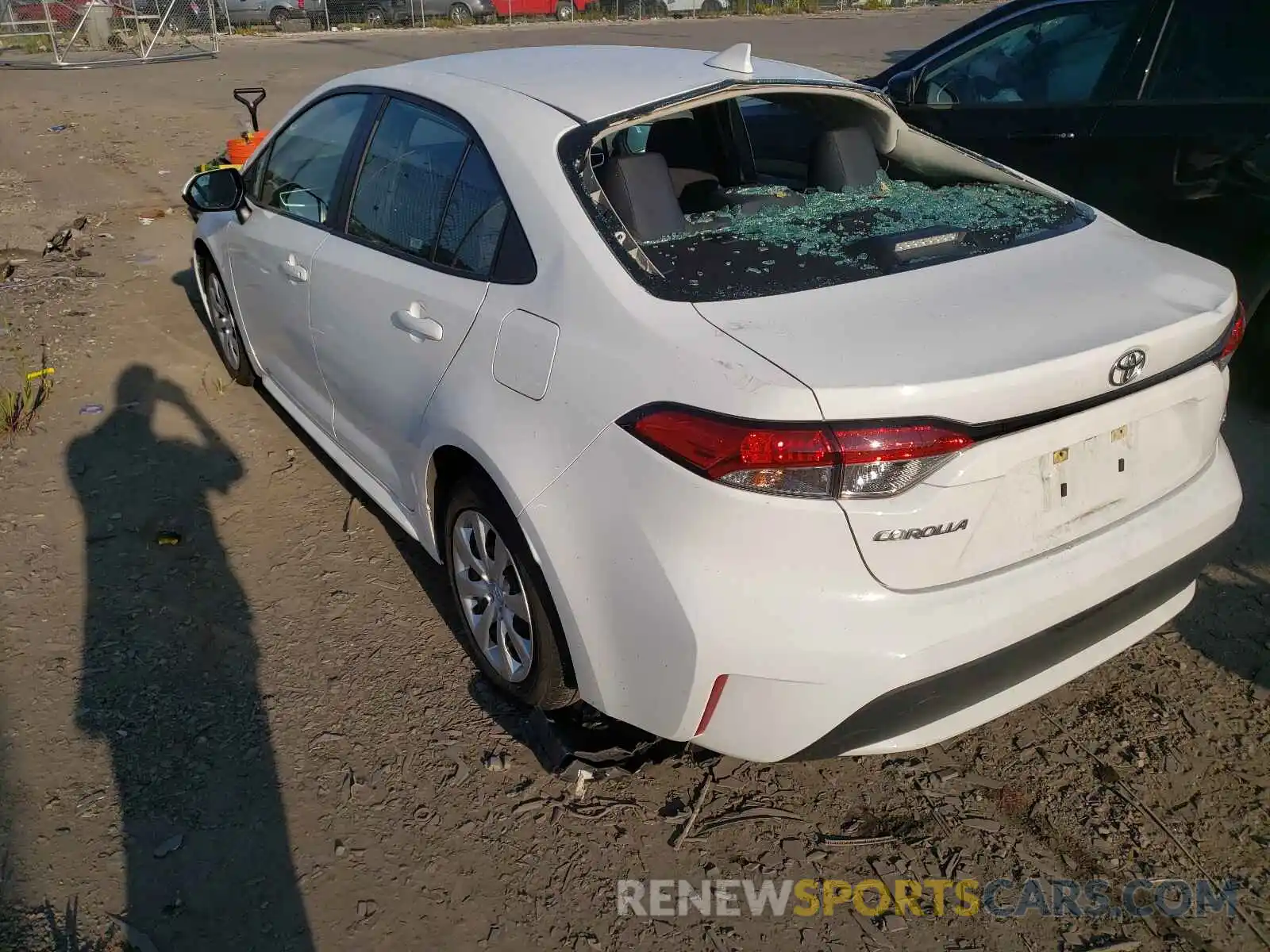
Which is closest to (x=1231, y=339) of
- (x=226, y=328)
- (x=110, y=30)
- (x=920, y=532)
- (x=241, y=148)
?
(x=920, y=532)

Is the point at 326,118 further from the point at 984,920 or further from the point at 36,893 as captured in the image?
the point at 984,920

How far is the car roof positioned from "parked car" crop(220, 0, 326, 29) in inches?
1082

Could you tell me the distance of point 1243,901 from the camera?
92.1 inches

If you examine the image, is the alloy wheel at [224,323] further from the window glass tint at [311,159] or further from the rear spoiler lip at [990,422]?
the rear spoiler lip at [990,422]

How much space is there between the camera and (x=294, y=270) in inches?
146

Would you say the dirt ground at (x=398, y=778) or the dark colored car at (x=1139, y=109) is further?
the dark colored car at (x=1139, y=109)

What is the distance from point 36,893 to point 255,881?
1.65 feet

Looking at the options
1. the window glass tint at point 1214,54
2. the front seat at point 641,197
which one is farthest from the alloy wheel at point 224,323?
the window glass tint at point 1214,54

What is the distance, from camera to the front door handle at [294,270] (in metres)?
3.63

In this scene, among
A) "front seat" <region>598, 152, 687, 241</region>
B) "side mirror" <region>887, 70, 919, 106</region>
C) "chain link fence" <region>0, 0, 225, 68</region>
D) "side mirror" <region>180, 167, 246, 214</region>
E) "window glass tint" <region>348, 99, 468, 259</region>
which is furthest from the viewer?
"chain link fence" <region>0, 0, 225, 68</region>

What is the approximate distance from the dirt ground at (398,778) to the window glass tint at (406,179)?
1219 mm

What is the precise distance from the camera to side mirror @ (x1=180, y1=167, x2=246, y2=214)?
4.11m

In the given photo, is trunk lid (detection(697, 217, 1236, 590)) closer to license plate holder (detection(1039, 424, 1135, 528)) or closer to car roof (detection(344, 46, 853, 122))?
license plate holder (detection(1039, 424, 1135, 528))

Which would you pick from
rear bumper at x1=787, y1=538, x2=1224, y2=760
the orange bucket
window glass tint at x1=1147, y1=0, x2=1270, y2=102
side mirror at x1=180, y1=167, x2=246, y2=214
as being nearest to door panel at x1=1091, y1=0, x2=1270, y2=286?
window glass tint at x1=1147, y1=0, x2=1270, y2=102
